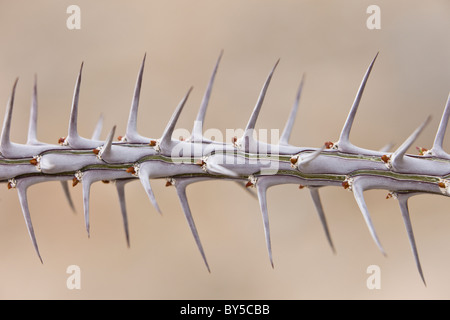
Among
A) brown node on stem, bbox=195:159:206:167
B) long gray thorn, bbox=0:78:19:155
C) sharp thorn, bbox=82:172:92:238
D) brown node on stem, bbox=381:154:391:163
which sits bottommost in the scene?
sharp thorn, bbox=82:172:92:238

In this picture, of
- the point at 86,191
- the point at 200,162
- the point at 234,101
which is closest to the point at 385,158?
the point at 200,162

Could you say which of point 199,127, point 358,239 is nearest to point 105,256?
point 358,239

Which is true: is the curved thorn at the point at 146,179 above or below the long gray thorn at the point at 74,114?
below

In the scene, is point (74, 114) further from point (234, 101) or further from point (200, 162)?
point (234, 101)

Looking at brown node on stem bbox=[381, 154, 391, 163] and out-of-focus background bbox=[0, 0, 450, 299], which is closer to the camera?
brown node on stem bbox=[381, 154, 391, 163]

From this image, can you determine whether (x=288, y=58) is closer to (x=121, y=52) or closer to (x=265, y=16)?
(x=265, y=16)

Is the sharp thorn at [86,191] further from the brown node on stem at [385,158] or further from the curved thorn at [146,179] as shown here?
the brown node on stem at [385,158]

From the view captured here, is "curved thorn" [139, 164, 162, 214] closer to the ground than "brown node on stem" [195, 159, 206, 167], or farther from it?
closer to the ground

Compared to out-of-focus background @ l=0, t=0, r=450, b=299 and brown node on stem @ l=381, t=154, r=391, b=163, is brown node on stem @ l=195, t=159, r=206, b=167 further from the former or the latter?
out-of-focus background @ l=0, t=0, r=450, b=299

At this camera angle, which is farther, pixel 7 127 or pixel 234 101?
pixel 234 101

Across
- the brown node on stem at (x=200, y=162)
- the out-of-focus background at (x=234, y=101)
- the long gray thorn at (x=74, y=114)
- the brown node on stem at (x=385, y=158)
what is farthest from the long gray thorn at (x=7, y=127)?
the out-of-focus background at (x=234, y=101)

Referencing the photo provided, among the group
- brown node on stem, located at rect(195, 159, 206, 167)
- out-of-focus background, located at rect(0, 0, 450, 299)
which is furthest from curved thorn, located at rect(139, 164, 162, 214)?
out-of-focus background, located at rect(0, 0, 450, 299)
